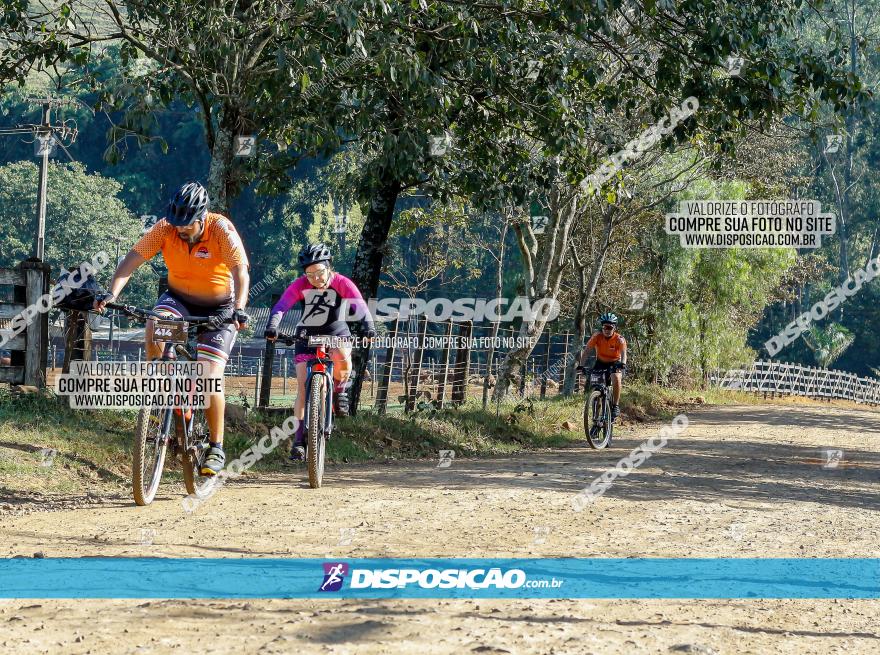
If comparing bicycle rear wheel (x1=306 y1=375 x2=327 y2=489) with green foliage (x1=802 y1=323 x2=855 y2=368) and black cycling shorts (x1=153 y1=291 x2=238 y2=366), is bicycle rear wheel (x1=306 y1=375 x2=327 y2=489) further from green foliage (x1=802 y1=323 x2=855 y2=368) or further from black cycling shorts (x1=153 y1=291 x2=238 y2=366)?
green foliage (x1=802 y1=323 x2=855 y2=368)

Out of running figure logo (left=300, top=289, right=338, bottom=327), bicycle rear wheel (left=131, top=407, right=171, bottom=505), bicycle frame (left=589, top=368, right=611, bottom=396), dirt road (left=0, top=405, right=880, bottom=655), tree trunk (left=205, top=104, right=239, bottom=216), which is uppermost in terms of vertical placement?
tree trunk (left=205, top=104, right=239, bottom=216)

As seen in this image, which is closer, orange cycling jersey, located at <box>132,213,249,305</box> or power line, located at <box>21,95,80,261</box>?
orange cycling jersey, located at <box>132,213,249,305</box>

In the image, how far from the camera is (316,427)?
31.8 ft

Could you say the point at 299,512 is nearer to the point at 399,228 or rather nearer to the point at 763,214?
the point at 399,228

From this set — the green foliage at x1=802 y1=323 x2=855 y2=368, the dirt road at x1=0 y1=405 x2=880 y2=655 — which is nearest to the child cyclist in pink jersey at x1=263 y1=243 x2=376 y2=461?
the dirt road at x1=0 y1=405 x2=880 y2=655

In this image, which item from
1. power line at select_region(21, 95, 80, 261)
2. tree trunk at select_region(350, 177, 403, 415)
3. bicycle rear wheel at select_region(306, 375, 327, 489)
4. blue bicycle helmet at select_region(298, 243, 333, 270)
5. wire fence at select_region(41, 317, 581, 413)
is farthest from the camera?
power line at select_region(21, 95, 80, 261)

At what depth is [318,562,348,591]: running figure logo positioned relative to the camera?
18.4 ft

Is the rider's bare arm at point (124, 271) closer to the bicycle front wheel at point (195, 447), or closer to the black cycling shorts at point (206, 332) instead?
the black cycling shorts at point (206, 332)

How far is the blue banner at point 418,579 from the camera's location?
18.1 ft

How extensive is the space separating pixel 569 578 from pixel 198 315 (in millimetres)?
3660

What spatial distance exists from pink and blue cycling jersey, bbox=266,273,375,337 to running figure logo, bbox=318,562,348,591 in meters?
3.81

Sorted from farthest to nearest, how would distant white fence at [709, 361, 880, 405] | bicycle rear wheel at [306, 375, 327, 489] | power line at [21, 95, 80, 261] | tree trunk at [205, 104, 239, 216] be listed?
1. distant white fence at [709, 361, 880, 405]
2. power line at [21, 95, 80, 261]
3. tree trunk at [205, 104, 239, 216]
4. bicycle rear wheel at [306, 375, 327, 489]

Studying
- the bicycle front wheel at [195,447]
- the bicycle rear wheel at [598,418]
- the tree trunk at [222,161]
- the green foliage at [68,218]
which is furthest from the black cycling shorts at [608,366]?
the green foliage at [68,218]

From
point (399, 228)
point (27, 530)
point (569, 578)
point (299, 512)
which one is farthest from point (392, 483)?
point (399, 228)
